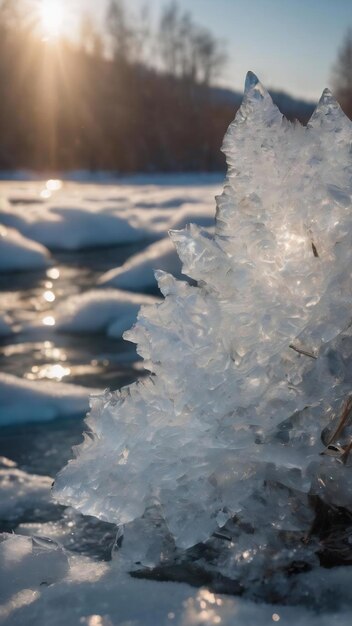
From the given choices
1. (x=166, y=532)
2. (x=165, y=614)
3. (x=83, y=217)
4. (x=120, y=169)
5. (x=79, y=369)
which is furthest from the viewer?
(x=120, y=169)

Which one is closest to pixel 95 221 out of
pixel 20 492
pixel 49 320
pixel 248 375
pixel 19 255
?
pixel 19 255

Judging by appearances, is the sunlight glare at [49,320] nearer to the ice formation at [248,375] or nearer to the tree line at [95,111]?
the ice formation at [248,375]

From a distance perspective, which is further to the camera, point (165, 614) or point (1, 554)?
→ point (1, 554)

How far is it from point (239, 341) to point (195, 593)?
19.3 inches

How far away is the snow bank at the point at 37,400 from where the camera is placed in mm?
2904

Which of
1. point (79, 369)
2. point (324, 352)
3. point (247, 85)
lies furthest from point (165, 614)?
point (79, 369)

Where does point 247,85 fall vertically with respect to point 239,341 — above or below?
above

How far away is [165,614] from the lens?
135 cm

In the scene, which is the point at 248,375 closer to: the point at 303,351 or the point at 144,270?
the point at 303,351

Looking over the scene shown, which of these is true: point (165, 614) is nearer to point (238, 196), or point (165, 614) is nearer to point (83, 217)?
point (238, 196)

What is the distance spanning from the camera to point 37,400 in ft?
9.93

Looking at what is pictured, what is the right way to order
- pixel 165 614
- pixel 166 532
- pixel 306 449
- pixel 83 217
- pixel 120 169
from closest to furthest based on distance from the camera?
pixel 165 614 → pixel 306 449 → pixel 166 532 → pixel 83 217 → pixel 120 169

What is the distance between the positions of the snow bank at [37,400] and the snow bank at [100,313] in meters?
1.20

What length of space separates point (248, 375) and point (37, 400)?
5.72 feet
